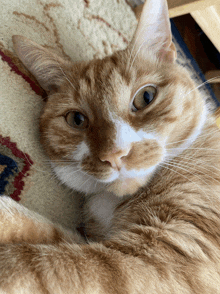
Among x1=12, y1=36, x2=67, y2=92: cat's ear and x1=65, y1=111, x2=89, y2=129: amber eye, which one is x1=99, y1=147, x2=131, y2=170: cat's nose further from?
x1=12, y1=36, x2=67, y2=92: cat's ear

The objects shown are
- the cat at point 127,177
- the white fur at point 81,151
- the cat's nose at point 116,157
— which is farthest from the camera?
the white fur at point 81,151

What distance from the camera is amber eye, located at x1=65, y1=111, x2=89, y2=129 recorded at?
3.39 feet

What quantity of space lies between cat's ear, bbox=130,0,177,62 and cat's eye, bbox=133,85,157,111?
17 cm

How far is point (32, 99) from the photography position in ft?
3.46

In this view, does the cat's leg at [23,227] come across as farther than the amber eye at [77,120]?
No

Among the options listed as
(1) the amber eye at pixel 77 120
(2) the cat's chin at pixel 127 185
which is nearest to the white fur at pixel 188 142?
(2) the cat's chin at pixel 127 185

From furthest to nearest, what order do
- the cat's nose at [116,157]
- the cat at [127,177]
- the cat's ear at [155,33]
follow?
the cat's ear at [155,33], the cat's nose at [116,157], the cat at [127,177]

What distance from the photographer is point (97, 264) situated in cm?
68

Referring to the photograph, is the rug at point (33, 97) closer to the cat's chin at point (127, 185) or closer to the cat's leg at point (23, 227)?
the cat's leg at point (23, 227)

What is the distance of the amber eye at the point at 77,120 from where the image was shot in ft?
3.39

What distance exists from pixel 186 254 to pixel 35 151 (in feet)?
2.11

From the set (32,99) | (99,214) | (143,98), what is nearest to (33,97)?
(32,99)

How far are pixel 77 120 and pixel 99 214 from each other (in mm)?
401

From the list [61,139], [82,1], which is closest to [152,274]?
[61,139]
